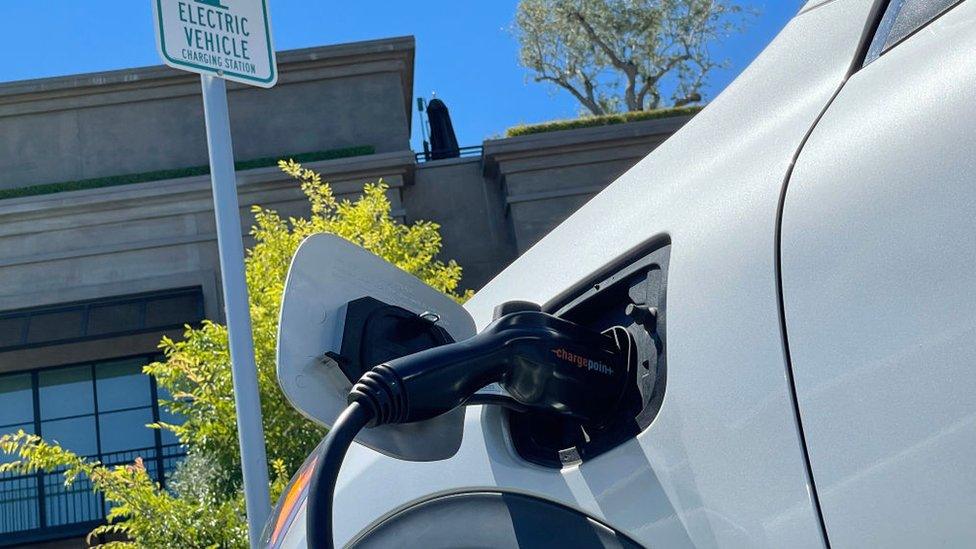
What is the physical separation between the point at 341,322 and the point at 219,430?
16.3 feet

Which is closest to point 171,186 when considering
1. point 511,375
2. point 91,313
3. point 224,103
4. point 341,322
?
point 91,313

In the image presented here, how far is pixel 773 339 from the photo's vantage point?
1112 millimetres

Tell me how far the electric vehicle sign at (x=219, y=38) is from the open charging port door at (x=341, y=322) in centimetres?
219

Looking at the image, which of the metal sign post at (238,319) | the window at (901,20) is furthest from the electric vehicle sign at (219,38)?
the window at (901,20)

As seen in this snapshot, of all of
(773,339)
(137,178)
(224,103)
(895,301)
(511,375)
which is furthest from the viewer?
(137,178)

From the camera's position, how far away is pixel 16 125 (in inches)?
596

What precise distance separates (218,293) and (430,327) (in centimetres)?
1303

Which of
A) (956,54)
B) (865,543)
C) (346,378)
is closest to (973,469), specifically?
(865,543)

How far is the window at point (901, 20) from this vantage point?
117 cm

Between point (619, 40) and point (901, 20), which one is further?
point (619, 40)

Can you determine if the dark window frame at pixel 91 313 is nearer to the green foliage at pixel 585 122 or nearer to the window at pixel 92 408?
the window at pixel 92 408

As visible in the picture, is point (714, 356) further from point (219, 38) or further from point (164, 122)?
point (164, 122)

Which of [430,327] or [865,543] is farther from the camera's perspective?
[430,327]

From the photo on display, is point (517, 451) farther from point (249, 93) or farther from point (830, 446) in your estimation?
point (249, 93)
